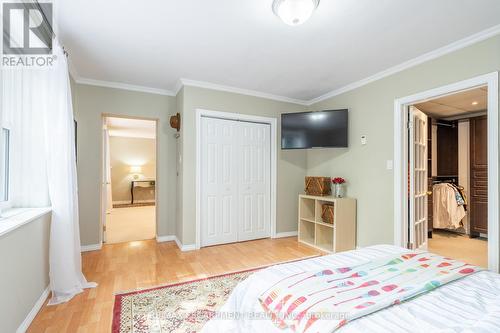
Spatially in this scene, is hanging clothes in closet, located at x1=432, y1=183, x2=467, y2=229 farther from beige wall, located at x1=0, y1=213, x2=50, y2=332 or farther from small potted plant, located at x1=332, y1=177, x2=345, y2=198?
beige wall, located at x1=0, y1=213, x2=50, y2=332

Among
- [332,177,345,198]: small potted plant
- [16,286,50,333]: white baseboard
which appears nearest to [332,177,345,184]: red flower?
[332,177,345,198]: small potted plant

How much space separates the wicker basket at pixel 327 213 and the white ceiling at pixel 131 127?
4.24 m

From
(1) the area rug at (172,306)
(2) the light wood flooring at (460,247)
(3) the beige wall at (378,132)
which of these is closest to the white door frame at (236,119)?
(3) the beige wall at (378,132)

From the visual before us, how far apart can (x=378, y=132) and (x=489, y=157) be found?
3.84 feet

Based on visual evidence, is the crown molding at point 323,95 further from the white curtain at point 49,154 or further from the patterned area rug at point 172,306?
the patterned area rug at point 172,306

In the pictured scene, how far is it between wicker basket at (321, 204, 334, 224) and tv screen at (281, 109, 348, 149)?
2.99 feet

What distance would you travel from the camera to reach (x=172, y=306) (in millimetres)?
2064

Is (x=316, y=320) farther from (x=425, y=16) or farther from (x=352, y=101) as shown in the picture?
(x=352, y=101)

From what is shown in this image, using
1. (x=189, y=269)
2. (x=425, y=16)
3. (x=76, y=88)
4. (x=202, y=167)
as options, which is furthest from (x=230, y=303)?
(x=76, y=88)

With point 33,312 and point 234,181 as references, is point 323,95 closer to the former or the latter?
point 234,181

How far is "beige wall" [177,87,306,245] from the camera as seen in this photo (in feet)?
11.5

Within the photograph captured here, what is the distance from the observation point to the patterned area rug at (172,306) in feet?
5.90

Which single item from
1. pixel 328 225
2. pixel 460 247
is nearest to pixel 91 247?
pixel 328 225

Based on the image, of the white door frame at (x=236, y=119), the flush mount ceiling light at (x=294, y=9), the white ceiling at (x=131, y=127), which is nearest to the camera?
the flush mount ceiling light at (x=294, y=9)
